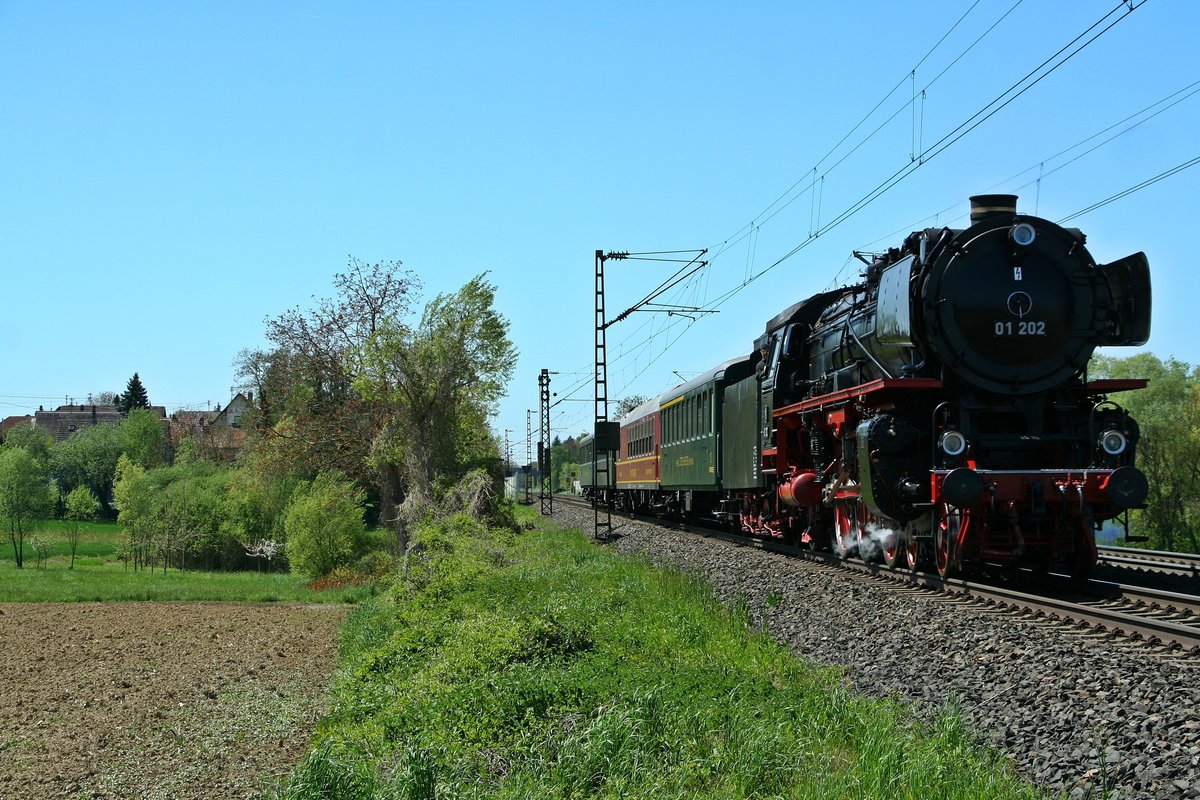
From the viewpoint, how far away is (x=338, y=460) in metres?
38.0

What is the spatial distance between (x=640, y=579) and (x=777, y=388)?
4.26 m

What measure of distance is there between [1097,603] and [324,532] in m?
26.5

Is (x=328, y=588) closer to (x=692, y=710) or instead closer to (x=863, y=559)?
(x=863, y=559)

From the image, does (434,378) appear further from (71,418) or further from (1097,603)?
(71,418)

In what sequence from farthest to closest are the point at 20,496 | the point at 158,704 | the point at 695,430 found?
the point at 20,496 < the point at 695,430 < the point at 158,704

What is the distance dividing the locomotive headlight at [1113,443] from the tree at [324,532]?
25.4m

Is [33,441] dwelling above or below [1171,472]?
above

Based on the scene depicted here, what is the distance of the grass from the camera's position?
5.62 m

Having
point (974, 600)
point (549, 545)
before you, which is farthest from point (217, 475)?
point (974, 600)

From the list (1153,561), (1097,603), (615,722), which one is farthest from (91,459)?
(615,722)

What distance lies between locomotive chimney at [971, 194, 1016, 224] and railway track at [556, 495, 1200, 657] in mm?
4330

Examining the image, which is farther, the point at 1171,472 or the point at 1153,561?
the point at 1171,472

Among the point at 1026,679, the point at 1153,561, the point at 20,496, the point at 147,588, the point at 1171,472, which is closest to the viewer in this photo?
the point at 1026,679

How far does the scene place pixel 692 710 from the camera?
6699 millimetres
